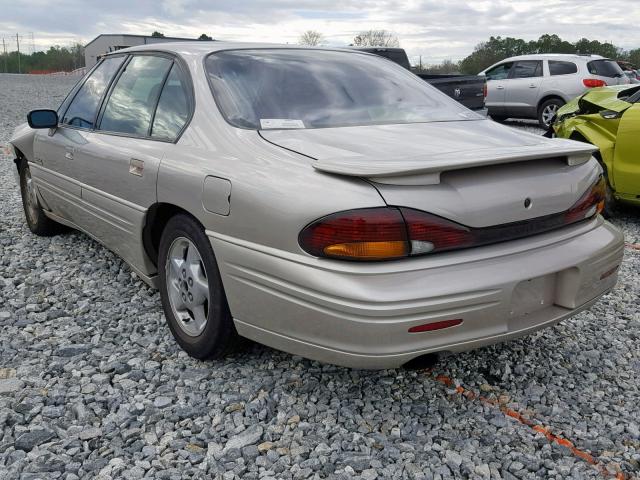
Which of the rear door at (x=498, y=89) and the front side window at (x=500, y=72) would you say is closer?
the rear door at (x=498, y=89)

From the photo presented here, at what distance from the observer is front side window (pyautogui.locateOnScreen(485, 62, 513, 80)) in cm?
1405

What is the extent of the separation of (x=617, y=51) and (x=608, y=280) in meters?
46.5

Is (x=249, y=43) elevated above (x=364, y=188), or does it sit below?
above

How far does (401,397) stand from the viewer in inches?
106

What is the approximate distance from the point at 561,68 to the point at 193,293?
12.2 m

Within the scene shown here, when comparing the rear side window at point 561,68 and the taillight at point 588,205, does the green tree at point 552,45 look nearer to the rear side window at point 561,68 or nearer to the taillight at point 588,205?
the rear side window at point 561,68

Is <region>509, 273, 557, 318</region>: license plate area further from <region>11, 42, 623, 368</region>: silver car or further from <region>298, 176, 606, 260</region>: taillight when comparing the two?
<region>298, 176, 606, 260</region>: taillight

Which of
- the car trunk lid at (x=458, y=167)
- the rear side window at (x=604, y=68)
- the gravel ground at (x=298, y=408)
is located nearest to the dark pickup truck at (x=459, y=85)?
the rear side window at (x=604, y=68)

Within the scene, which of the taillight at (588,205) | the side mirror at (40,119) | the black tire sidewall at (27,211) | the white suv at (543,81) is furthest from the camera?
the white suv at (543,81)

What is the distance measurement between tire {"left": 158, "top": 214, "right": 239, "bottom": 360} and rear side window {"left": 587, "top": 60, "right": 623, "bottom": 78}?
39.4 feet

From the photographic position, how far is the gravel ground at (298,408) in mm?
2260

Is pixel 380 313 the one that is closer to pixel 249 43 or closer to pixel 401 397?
pixel 401 397

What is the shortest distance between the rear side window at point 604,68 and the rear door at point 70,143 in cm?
1130

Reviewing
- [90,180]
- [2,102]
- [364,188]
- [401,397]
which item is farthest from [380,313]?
[2,102]
